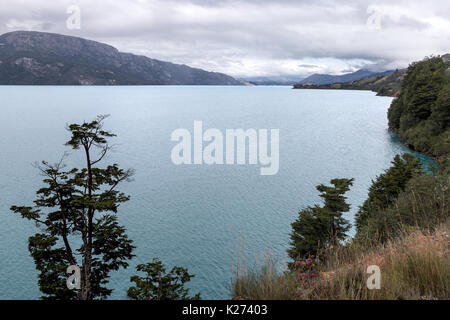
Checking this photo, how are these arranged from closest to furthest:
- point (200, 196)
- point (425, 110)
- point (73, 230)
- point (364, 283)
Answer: point (364, 283) < point (73, 230) < point (200, 196) < point (425, 110)

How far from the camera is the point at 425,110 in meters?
68.9

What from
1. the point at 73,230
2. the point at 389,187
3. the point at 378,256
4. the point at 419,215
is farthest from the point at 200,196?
the point at 378,256

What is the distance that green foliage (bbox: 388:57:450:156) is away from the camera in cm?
5862

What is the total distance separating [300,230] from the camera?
22.1m

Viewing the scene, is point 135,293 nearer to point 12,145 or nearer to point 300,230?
point 300,230

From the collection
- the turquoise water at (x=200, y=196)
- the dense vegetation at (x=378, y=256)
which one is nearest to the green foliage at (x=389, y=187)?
the dense vegetation at (x=378, y=256)

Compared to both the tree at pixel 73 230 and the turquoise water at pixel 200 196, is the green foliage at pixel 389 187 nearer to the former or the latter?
the turquoise water at pixel 200 196

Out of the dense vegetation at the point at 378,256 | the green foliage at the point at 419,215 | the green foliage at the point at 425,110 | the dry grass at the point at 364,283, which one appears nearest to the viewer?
the dry grass at the point at 364,283

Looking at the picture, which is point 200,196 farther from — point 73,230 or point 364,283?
point 364,283

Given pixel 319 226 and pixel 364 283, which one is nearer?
pixel 364 283

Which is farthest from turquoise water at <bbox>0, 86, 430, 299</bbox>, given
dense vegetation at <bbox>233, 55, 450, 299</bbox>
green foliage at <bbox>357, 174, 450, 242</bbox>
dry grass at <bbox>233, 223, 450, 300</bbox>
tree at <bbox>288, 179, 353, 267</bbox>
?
green foliage at <bbox>357, 174, 450, 242</bbox>

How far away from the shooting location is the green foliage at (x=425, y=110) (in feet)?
192

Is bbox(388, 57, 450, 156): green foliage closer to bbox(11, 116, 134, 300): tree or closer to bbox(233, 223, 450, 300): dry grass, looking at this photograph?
bbox(11, 116, 134, 300): tree
